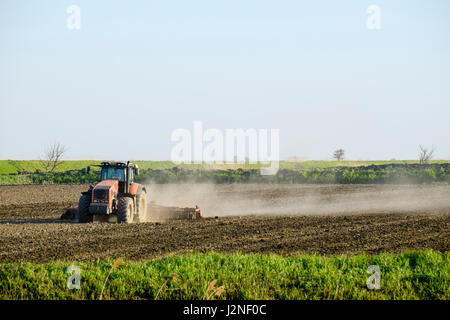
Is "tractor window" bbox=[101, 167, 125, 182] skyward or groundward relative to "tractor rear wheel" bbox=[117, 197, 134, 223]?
skyward

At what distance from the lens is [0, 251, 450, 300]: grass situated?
31.1 ft

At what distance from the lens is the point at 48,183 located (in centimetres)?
5891

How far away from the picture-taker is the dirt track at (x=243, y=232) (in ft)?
52.3

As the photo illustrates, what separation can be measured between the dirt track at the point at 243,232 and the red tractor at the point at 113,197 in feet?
2.14

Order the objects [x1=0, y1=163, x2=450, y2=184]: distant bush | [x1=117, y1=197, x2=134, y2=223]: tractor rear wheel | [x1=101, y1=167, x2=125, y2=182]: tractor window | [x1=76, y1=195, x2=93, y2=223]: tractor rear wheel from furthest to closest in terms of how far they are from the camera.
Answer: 1. [x1=0, y1=163, x2=450, y2=184]: distant bush
2. [x1=101, y1=167, x2=125, y2=182]: tractor window
3. [x1=76, y1=195, x2=93, y2=223]: tractor rear wheel
4. [x1=117, y1=197, x2=134, y2=223]: tractor rear wheel

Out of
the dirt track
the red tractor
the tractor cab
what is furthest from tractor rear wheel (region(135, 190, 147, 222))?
the dirt track

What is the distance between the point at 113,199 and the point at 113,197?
5.6 inches

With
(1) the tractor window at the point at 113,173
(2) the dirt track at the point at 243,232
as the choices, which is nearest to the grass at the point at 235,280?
(2) the dirt track at the point at 243,232

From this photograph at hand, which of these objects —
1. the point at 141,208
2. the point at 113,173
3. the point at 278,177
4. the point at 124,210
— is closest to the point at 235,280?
the point at 124,210

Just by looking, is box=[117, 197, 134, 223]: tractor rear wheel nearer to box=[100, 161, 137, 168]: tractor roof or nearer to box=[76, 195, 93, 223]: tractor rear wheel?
box=[76, 195, 93, 223]: tractor rear wheel

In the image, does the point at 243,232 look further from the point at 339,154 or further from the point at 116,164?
the point at 339,154

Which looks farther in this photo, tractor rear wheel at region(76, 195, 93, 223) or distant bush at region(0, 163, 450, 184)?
distant bush at region(0, 163, 450, 184)

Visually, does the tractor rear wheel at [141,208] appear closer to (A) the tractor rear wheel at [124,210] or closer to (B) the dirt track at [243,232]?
(A) the tractor rear wheel at [124,210]

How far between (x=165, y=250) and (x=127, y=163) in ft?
25.7
